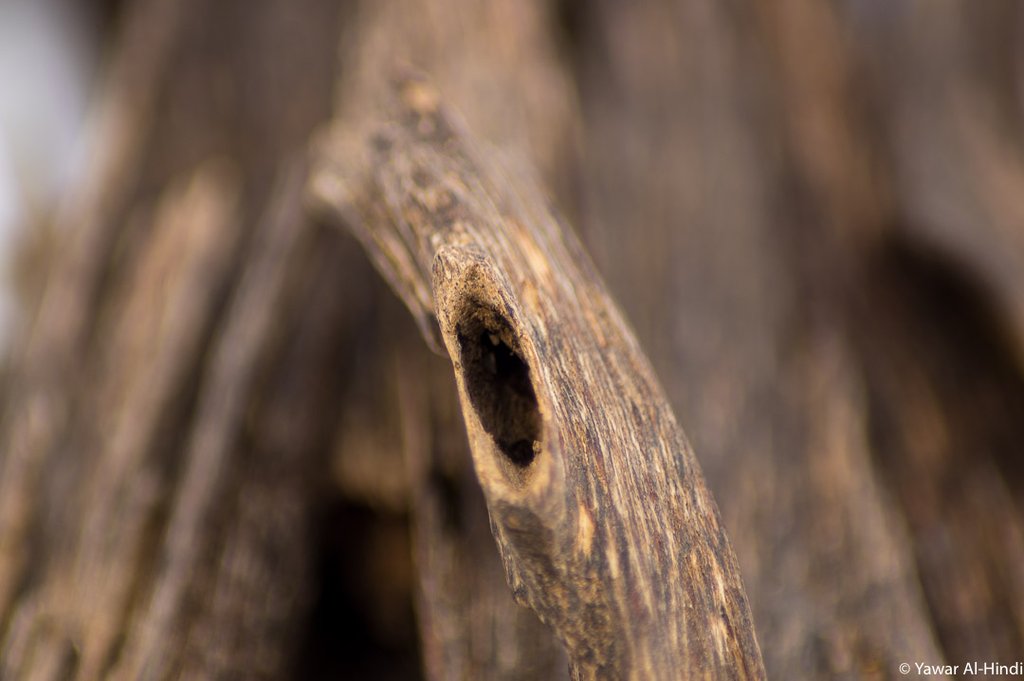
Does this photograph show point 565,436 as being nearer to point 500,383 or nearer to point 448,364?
point 500,383

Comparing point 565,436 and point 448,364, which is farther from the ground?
point 448,364

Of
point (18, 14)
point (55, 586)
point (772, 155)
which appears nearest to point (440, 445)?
point (55, 586)

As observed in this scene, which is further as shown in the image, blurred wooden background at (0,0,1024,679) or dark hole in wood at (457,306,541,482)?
blurred wooden background at (0,0,1024,679)

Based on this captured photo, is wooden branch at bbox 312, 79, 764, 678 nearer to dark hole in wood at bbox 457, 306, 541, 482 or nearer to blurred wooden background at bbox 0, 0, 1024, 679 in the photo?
dark hole in wood at bbox 457, 306, 541, 482

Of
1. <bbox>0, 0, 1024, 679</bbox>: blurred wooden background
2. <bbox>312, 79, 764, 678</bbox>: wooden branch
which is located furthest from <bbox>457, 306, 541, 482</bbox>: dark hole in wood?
<bbox>0, 0, 1024, 679</bbox>: blurred wooden background

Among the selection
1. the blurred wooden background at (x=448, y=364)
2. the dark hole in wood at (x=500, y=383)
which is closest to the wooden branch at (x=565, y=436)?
the dark hole in wood at (x=500, y=383)

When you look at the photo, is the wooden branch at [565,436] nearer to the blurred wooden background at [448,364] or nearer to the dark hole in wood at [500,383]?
the dark hole in wood at [500,383]

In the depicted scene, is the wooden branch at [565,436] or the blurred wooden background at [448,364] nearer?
the wooden branch at [565,436]

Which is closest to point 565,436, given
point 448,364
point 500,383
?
point 500,383

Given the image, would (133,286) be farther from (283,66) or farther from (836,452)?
(836,452)
